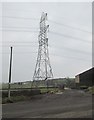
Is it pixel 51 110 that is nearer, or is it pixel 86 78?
pixel 51 110

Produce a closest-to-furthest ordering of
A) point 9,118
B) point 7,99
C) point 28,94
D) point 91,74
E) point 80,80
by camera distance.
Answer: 1. point 9,118
2. point 7,99
3. point 28,94
4. point 91,74
5. point 80,80

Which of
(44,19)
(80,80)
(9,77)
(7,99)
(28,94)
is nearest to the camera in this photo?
(7,99)

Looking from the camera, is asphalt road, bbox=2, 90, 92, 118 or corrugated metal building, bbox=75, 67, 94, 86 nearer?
asphalt road, bbox=2, 90, 92, 118

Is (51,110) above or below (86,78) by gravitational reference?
below

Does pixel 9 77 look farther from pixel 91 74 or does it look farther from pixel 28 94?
pixel 91 74

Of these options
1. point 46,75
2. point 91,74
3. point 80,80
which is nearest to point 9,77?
point 46,75

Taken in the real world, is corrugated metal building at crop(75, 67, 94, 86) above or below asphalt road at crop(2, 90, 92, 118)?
above

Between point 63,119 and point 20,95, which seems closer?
point 63,119

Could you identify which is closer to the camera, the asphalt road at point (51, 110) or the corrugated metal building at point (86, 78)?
the asphalt road at point (51, 110)

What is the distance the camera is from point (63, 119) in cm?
1243

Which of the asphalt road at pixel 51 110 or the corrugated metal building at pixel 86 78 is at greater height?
the corrugated metal building at pixel 86 78

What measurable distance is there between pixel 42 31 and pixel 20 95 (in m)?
17.6

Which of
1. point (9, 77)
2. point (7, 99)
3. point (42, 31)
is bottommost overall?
point (7, 99)

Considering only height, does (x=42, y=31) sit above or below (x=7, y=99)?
above
